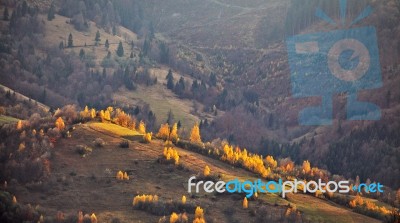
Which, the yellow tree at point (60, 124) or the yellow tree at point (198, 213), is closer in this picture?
the yellow tree at point (198, 213)

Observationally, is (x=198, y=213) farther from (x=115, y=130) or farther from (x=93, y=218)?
(x=115, y=130)

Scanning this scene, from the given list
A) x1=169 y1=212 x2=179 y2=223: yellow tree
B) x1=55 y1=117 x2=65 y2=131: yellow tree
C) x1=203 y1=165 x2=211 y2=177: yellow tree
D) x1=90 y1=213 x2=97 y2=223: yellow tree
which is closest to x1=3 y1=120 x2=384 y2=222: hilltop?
x1=203 y1=165 x2=211 y2=177: yellow tree

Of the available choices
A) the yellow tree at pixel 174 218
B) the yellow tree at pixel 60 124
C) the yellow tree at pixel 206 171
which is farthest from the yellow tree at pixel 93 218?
the yellow tree at pixel 60 124

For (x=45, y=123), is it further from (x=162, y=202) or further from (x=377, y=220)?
(x=377, y=220)

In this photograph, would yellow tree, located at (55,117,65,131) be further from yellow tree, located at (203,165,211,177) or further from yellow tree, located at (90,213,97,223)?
yellow tree, located at (90,213,97,223)

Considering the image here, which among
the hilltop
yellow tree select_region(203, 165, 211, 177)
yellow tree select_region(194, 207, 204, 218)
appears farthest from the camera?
yellow tree select_region(203, 165, 211, 177)

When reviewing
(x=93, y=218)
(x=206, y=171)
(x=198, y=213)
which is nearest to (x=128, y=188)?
(x=198, y=213)

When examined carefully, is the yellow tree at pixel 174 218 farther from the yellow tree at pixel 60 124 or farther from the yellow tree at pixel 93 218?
the yellow tree at pixel 60 124

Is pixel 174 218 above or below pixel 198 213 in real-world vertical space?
below

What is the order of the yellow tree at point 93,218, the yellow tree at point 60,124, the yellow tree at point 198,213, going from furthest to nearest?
1. the yellow tree at point 60,124
2. the yellow tree at point 198,213
3. the yellow tree at point 93,218

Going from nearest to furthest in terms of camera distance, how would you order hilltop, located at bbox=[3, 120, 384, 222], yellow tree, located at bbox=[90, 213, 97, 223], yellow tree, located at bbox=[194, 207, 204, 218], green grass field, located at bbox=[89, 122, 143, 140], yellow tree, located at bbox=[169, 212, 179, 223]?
yellow tree, located at bbox=[90, 213, 97, 223] → yellow tree, located at bbox=[169, 212, 179, 223] → yellow tree, located at bbox=[194, 207, 204, 218] → hilltop, located at bbox=[3, 120, 384, 222] → green grass field, located at bbox=[89, 122, 143, 140]

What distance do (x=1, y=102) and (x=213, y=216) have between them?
128325mm

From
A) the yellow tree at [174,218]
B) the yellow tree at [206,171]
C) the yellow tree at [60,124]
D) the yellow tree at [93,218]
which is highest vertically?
the yellow tree at [60,124]

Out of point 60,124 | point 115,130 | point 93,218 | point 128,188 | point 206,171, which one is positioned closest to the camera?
point 93,218
